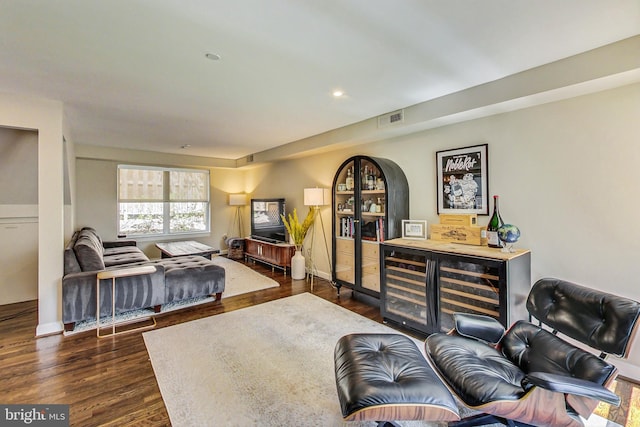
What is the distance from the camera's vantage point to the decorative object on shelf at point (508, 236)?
2.49 meters

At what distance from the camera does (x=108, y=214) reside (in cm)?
594

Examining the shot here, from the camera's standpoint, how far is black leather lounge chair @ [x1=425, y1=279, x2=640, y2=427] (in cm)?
132

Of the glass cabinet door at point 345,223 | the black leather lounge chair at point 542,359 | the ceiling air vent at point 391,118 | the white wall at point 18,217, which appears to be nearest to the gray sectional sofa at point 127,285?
the white wall at point 18,217

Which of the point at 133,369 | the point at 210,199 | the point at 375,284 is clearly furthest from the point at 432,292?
the point at 210,199

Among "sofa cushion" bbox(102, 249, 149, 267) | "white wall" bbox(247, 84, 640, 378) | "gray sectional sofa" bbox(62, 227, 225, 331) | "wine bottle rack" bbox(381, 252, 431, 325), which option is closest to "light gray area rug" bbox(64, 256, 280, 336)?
"gray sectional sofa" bbox(62, 227, 225, 331)

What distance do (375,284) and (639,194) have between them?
2.48 metres

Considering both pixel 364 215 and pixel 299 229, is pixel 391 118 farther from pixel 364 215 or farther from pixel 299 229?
pixel 299 229

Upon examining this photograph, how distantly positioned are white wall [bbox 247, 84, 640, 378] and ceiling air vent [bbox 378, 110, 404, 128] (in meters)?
0.56

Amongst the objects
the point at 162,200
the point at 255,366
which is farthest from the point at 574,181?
the point at 162,200

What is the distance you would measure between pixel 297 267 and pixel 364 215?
1.79 meters

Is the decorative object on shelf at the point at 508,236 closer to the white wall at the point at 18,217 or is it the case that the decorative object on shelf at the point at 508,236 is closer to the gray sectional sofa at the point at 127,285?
the gray sectional sofa at the point at 127,285

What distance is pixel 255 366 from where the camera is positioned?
7.80ft

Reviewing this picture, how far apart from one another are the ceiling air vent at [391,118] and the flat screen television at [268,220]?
2937mm

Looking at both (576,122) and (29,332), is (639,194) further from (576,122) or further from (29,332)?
(29,332)
